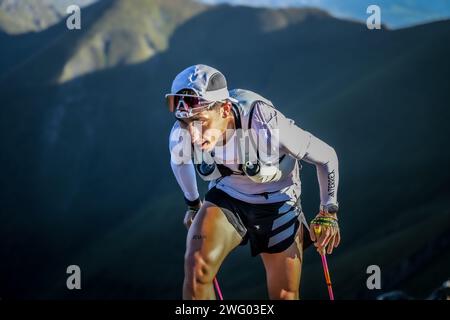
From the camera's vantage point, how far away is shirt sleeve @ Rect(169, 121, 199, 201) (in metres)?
8.65

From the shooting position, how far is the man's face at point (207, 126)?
8.11 metres

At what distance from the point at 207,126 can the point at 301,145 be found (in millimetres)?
1116

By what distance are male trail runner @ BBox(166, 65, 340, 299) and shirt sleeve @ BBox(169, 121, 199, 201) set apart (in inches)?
0.5

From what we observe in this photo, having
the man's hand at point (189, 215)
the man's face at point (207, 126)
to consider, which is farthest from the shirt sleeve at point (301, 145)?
the man's hand at point (189, 215)

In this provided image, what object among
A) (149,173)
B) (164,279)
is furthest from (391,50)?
(164,279)

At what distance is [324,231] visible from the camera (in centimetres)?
845

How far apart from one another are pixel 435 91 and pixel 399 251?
176ft

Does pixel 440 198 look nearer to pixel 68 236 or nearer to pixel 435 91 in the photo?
pixel 435 91

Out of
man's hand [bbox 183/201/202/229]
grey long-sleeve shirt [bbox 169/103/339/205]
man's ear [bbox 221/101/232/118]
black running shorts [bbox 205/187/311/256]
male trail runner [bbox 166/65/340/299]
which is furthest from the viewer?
man's hand [bbox 183/201/202/229]

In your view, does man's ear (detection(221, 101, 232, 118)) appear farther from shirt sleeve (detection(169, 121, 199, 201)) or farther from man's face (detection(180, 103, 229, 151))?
shirt sleeve (detection(169, 121, 199, 201))

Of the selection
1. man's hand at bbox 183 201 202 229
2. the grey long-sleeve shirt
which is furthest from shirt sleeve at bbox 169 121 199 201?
man's hand at bbox 183 201 202 229

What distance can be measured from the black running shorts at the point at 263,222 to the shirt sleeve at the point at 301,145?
577mm

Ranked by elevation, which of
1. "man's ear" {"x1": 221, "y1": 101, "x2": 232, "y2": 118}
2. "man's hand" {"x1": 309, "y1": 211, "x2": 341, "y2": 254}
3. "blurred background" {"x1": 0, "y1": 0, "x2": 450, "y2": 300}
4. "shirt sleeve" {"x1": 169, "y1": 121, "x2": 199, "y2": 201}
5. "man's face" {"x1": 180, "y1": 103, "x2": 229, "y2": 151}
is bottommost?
"man's hand" {"x1": 309, "y1": 211, "x2": 341, "y2": 254}
